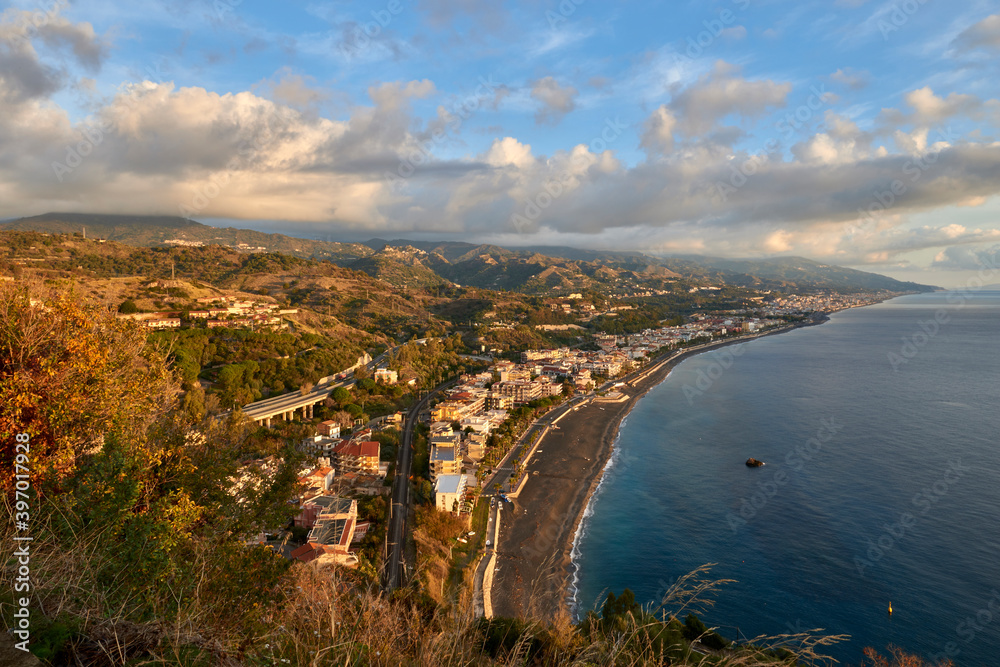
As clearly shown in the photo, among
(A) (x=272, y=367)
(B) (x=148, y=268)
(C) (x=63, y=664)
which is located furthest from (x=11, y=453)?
(B) (x=148, y=268)

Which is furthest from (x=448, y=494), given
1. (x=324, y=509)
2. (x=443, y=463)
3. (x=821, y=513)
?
(x=821, y=513)

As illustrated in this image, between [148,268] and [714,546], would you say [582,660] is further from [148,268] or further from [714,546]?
[148,268]

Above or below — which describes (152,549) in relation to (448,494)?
above

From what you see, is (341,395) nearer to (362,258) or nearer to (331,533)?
(331,533)

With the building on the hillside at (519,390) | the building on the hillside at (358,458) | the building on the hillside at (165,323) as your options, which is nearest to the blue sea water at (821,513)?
the building on the hillside at (519,390)

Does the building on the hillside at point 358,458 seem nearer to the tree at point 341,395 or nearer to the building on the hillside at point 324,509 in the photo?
the building on the hillside at point 324,509
